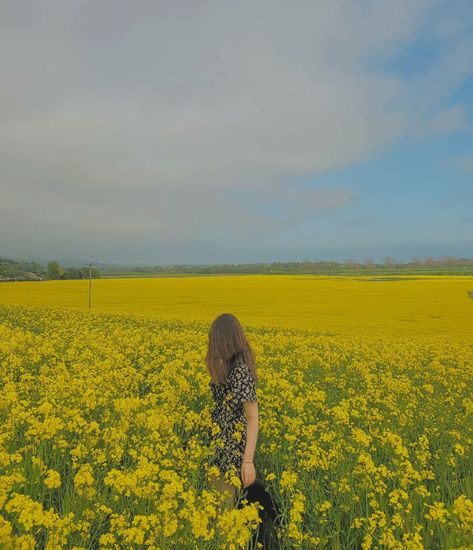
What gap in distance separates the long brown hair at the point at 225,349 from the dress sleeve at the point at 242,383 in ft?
0.21

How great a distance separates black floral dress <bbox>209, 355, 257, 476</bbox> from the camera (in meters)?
4.23

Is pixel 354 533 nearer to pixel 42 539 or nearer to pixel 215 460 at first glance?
pixel 215 460

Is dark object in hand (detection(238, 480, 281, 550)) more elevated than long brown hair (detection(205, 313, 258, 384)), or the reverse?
long brown hair (detection(205, 313, 258, 384))

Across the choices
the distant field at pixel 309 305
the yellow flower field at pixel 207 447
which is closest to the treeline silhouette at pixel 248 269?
the distant field at pixel 309 305

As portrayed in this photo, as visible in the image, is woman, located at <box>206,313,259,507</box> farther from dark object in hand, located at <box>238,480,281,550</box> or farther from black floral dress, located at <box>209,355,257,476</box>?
dark object in hand, located at <box>238,480,281,550</box>

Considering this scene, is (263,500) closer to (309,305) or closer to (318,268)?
(309,305)

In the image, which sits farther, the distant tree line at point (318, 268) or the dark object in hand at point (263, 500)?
the distant tree line at point (318, 268)

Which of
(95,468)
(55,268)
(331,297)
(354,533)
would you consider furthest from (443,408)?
(55,268)

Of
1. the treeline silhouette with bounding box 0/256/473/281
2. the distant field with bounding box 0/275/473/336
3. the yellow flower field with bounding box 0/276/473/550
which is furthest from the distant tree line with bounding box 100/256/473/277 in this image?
the yellow flower field with bounding box 0/276/473/550

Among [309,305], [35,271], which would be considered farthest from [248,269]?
[309,305]

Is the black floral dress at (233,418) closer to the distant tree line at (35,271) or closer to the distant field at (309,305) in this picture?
the distant field at (309,305)

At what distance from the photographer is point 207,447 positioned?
4551 mm

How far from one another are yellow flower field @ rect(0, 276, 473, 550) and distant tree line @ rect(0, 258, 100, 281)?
152 feet

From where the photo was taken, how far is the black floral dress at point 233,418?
13.9ft
